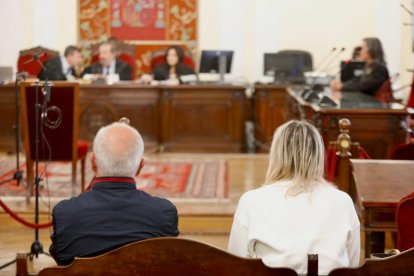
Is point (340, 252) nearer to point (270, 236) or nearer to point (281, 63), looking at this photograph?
point (270, 236)

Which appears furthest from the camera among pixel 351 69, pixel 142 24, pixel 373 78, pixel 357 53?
pixel 142 24

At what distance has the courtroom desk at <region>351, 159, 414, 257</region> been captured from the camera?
411cm

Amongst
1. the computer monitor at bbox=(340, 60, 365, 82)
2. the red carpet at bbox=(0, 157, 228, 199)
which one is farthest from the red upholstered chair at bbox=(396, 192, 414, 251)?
the computer monitor at bbox=(340, 60, 365, 82)

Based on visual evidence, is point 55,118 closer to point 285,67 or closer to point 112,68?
point 112,68

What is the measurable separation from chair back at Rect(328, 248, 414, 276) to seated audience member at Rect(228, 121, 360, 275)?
47 centimetres

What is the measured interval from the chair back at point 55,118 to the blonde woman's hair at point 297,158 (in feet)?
13.8

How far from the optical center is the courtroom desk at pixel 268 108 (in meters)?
11.2

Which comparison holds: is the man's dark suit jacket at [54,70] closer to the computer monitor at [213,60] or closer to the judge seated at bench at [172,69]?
the judge seated at bench at [172,69]

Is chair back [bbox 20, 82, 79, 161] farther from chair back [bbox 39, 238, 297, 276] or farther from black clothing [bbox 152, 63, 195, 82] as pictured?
chair back [bbox 39, 238, 297, 276]

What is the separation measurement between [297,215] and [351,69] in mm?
7577

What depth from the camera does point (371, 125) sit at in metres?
7.53

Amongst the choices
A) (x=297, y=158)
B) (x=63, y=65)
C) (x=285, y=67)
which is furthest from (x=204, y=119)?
(x=297, y=158)

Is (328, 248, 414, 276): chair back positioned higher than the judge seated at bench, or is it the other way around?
the judge seated at bench

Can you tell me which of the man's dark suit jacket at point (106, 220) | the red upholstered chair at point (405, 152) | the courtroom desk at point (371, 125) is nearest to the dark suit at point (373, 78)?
the courtroom desk at point (371, 125)
